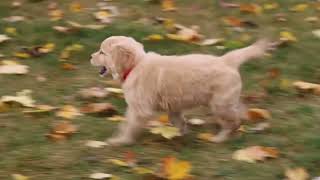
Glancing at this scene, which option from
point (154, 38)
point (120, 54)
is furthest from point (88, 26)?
point (120, 54)

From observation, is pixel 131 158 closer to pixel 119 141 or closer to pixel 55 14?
pixel 119 141

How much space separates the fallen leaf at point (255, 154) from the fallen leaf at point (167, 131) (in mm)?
452

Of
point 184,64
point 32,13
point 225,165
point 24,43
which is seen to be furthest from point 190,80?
point 32,13

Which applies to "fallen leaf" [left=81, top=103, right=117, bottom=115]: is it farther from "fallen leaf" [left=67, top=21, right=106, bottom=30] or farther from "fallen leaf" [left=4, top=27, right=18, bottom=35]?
"fallen leaf" [left=4, top=27, right=18, bottom=35]

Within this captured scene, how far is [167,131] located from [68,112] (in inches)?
30.7

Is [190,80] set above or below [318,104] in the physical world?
above

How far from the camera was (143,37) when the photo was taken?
6270mm

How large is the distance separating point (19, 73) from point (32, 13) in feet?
4.85

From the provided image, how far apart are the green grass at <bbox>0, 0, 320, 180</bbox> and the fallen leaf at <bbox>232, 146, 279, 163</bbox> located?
1.8 inches

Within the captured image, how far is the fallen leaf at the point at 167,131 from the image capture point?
178 inches

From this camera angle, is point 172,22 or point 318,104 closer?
point 318,104

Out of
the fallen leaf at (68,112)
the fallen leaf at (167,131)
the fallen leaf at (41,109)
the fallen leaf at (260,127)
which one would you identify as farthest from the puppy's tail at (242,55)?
the fallen leaf at (41,109)

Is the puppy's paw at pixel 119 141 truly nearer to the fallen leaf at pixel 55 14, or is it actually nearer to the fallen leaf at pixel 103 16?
the fallen leaf at pixel 103 16

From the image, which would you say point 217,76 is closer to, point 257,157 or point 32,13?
point 257,157
